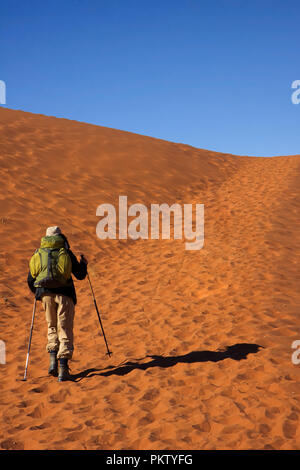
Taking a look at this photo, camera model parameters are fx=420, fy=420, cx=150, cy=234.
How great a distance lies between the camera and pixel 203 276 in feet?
29.7

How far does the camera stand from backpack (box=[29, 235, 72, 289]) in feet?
16.9

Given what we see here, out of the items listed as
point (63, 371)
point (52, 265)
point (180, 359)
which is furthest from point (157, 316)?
point (52, 265)

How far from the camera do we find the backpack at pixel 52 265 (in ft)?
16.9

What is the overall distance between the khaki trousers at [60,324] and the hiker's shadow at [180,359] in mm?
458

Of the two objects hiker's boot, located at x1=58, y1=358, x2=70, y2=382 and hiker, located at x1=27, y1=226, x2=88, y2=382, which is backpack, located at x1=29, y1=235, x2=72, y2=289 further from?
hiker's boot, located at x1=58, y1=358, x2=70, y2=382

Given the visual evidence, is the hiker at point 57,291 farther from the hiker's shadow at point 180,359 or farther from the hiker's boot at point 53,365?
the hiker's shadow at point 180,359

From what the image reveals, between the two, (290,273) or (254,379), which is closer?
(254,379)

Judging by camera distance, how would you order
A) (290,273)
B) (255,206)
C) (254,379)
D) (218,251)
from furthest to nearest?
(255,206), (218,251), (290,273), (254,379)

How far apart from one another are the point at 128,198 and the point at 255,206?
4.38m

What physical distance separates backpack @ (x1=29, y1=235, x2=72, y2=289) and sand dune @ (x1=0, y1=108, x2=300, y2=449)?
1.26 meters

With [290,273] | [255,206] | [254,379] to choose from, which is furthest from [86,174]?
[254,379]

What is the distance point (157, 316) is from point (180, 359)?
5.66 ft
